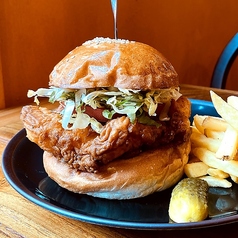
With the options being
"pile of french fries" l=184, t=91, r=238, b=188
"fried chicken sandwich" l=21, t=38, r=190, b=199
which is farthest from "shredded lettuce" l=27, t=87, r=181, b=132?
"pile of french fries" l=184, t=91, r=238, b=188

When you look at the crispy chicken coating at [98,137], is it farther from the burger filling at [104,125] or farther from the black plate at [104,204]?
the black plate at [104,204]

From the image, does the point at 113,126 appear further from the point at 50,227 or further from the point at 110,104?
the point at 50,227

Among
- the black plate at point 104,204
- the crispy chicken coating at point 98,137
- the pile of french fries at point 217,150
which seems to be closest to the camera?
the black plate at point 104,204

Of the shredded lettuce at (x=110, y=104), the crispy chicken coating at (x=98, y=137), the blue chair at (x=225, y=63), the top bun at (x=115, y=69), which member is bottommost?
the blue chair at (x=225, y=63)

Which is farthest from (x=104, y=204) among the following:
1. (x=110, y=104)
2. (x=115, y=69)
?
(x=115, y=69)

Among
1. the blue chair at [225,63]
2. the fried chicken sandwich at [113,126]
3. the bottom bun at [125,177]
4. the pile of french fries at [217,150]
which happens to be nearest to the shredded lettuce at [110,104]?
the fried chicken sandwich at [113,126]

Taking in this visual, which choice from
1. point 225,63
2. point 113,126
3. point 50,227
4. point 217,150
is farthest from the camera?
point 225,63

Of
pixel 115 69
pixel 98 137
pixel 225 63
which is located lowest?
pixel 225 63

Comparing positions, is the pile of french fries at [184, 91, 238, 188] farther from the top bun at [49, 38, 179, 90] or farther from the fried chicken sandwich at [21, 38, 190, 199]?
the top bun at [49, 38, 179, 90]
